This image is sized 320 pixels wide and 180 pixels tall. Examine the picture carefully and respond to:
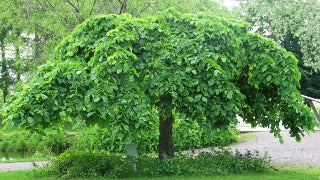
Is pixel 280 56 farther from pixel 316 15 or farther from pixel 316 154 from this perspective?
pixel 316 154

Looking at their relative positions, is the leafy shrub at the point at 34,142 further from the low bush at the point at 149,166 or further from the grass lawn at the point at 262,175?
the low bush at the point at 149,166

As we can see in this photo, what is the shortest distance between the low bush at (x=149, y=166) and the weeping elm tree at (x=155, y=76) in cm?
99

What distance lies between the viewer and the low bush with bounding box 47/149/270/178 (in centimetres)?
781

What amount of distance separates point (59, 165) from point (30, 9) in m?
9.41

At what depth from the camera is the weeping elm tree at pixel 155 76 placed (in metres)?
6.16

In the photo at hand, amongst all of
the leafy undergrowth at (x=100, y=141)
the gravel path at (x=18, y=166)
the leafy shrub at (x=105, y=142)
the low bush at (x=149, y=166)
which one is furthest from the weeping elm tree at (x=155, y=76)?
the leafy shrub at (x=105, y=142)

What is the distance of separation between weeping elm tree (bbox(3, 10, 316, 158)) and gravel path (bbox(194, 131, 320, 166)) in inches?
94.1

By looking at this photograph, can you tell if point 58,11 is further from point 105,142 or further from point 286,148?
point 286,148

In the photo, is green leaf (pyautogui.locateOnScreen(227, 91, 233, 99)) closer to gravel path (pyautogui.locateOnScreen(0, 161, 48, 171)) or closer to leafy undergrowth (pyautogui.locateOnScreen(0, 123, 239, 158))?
leafy undergrowth (pyautogui.locateOnScreen(0, 123, 239, 158))

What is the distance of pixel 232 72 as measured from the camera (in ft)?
23.5

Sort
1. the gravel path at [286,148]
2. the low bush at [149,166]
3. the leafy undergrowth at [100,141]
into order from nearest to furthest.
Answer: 1. the low bush at [149,166]
2. the gravel path at [286,148]
3. the leafy undergrowth at [100,141]

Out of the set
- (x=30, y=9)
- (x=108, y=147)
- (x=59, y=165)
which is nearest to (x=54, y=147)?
(x=108, y=147)

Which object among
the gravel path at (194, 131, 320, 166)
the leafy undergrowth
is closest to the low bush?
the leafy undergrowth

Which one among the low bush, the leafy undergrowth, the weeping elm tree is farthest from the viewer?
the leafy undergrowth
